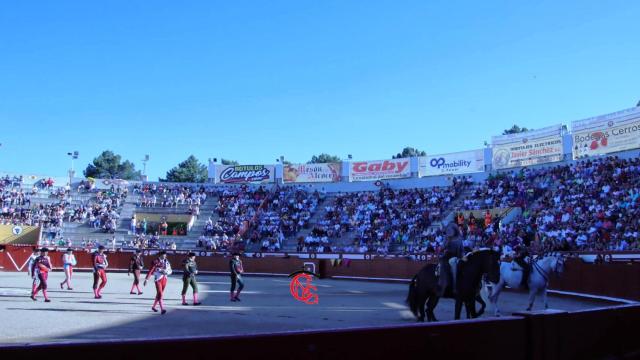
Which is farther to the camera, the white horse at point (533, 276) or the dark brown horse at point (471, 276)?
the white horse at point (533, 276)

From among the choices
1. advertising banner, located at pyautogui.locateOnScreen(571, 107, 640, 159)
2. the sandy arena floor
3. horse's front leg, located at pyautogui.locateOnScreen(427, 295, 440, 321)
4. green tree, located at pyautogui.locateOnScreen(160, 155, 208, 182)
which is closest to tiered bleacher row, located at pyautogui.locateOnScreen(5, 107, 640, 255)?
advertising banner, located at pyautogui.locateOnScreen(571, 107, 640, 159)

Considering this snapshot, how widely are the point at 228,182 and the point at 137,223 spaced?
9.96 metres

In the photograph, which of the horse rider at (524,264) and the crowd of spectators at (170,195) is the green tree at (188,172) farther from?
the horse rider at (524,264)

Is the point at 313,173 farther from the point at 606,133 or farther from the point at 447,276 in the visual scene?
the point at 447,276

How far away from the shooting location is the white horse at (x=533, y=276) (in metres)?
15.8

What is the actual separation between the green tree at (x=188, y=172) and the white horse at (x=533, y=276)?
10220 cm

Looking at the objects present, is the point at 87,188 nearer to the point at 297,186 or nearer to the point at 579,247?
the point at 297,186

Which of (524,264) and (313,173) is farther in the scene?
(313,173)

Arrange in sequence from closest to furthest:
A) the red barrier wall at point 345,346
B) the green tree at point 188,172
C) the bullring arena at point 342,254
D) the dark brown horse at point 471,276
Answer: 1. the red barrier wall at point 345,346
2. the bullring arena at point 342,254
3. the dark brown horse at point 471,276
4. the green tree at point 188,172

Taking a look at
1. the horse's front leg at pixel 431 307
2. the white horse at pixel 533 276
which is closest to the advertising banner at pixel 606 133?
the white horse at pixel 533 276

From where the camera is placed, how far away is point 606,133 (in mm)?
35344

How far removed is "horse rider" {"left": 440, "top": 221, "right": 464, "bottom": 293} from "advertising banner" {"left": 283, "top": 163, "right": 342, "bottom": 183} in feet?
127

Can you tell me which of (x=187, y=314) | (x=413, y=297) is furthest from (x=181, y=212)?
(x=413, y=297)

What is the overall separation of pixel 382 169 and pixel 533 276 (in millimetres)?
32370
